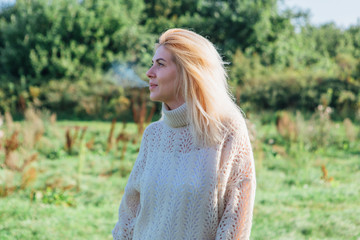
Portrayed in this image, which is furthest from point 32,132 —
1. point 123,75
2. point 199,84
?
point 123,75

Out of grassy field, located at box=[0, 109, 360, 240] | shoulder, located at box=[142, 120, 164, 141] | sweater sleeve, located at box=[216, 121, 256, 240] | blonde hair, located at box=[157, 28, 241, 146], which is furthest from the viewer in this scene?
grassy field, located at box=[0, 109, 360, 240]

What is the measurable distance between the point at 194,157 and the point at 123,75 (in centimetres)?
1583

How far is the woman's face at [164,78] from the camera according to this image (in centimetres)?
188

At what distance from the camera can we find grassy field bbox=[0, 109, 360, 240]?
4426mm

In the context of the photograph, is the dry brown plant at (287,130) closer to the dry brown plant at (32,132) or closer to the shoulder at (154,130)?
the dry brown plant at (32,132)

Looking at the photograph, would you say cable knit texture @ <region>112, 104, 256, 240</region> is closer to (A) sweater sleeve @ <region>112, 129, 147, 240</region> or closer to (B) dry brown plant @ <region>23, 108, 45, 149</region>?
(A) sweater sleeve @ <region>112, 129, 147, 240</region>

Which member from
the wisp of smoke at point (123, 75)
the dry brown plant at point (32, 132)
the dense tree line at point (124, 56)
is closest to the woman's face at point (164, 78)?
the dry brown plant at point (32, 132)

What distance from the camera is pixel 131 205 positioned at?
83.8 inches

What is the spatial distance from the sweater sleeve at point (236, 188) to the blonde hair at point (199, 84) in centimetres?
13

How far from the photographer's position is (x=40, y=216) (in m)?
4.75

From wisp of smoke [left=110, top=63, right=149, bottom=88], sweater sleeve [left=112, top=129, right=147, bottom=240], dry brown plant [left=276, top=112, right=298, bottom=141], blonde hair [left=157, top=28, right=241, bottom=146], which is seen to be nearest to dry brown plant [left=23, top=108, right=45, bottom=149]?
dry brown plant [left=276, top=112, right=298, bottom=141]

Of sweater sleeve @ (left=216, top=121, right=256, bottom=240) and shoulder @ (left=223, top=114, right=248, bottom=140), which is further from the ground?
shoulder @ (left=223, top=114, right=248, bottom=140)

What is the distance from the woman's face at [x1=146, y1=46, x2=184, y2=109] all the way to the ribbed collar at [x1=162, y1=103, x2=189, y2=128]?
2.1 inches

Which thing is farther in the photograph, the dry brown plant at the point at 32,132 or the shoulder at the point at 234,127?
the dry brown plant at the point at 32,132
